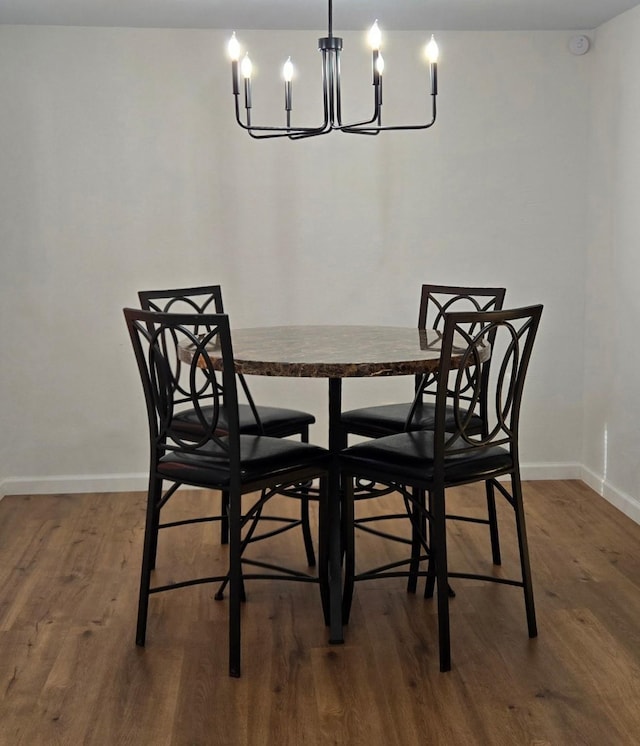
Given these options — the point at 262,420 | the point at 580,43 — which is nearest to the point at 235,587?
the point at 262,420

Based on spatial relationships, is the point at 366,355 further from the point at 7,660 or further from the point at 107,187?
the point at 107,187

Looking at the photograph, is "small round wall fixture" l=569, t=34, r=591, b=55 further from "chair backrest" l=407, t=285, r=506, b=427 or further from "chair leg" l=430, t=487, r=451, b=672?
"chair leg" l=430, t=487, r=451, b=672

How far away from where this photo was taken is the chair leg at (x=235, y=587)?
248 centimetres

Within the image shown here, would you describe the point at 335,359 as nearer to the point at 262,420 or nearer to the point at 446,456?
the point at 446,456

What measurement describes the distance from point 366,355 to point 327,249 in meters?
1.75

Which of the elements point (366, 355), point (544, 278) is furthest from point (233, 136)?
point (366, 355)

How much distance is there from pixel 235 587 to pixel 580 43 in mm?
3033

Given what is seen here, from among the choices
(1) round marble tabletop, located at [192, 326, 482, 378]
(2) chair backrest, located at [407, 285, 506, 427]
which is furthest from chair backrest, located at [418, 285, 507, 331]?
(1) round marble tabletop, located at [192, 326, 482, 378]

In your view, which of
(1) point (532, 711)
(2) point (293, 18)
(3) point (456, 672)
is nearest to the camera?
(1) point (532, 711)

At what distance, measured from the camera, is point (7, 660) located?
8.55 feet

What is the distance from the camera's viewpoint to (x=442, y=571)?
248cm

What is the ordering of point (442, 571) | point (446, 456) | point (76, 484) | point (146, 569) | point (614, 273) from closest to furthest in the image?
point (442, 571) < point (446, 456) < point (146, 569) < point (614, 273) < point (76, 484)

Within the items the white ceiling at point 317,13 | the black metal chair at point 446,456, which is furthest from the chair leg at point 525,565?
the white ceiling at point 317,13

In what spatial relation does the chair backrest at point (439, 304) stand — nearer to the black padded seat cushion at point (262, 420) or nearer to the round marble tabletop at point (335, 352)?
the round marble tabletop at point (335, 352)
